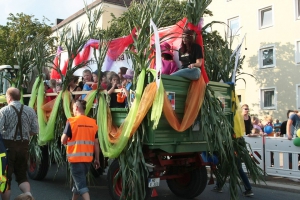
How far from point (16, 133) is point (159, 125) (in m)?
2.15

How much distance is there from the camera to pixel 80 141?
17.1 ft

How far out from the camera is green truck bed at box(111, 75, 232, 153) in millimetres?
5215

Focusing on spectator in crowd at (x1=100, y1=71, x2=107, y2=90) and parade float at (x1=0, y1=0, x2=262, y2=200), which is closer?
parade float at (x1=0, y1=0, x2=262, y2=200)

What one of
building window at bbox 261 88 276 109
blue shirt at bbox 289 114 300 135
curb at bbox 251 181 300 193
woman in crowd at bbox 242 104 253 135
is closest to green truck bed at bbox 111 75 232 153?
woman in crowd at bbox 242 104 253 135

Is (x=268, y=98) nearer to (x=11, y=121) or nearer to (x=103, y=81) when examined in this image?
(x=103, y=81)

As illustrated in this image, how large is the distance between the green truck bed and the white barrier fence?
140 inches

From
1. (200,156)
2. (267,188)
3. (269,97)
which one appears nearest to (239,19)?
(269,97)

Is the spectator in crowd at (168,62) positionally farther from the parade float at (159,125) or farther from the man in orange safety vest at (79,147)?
the man in orange safety vest at (79,147)

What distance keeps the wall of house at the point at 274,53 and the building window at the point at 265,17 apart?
0.09 metres

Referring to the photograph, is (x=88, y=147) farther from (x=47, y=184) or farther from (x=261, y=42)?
(x=261, y=42)

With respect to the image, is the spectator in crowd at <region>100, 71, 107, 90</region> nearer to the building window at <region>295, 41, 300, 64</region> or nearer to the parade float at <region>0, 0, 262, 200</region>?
the parade float at <region>0, 0, 262, 200</region>

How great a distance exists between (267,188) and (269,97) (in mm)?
17873

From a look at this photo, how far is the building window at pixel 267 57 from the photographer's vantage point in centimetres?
2460

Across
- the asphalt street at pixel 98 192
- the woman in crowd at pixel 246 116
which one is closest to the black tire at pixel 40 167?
the asphalt street at pixel 98 192
